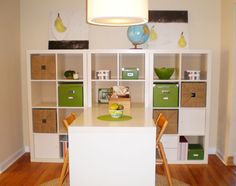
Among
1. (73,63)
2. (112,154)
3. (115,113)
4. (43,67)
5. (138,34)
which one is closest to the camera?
(112,154)

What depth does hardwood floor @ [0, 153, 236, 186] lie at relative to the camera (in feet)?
10.6

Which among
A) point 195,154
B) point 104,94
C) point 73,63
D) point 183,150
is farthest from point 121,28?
point 195,154

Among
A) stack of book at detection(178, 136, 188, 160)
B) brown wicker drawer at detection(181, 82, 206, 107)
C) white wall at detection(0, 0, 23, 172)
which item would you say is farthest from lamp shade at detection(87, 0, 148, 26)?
stack of book at detection(178, 136, 188, 160)

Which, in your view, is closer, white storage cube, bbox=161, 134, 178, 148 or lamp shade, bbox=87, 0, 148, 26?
lamp shade, bbox=87, 0, 148, 26

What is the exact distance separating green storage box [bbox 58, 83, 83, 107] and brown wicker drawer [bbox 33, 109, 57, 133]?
0.20 metres

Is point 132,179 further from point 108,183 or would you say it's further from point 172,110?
point 172,110

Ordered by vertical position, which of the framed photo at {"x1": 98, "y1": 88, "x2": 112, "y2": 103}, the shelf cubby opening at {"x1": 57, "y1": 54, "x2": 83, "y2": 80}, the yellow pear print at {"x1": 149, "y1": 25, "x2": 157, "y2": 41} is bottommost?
the framed photo at {"x1": 98, "y1": 88, "x2": 112, "y2": 103}

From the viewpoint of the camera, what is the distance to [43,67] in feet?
12.3

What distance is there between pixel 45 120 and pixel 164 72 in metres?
1.68

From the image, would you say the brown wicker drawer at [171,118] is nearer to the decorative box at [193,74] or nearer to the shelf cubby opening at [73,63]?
the decorative box at [193,74]

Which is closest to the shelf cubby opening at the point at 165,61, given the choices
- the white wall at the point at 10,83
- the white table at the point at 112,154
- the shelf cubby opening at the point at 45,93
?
the shelf cubby opening at the point at 45,93

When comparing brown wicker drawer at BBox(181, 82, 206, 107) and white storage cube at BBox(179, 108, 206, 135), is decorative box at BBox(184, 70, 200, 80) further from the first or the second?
white storage cube at BBox(179, 108, 206, 135)

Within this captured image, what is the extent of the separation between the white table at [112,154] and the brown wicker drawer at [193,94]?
1.39 metres

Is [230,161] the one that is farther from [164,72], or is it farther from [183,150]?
[164,72]
